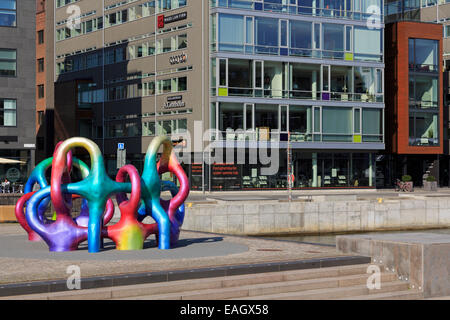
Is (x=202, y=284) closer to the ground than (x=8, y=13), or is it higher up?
closer to the ground

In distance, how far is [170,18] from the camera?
66.3 meters

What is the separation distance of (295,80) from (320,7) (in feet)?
21.2

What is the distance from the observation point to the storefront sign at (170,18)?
64.4 metres

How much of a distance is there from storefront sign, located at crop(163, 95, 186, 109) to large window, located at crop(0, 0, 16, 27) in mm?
16370

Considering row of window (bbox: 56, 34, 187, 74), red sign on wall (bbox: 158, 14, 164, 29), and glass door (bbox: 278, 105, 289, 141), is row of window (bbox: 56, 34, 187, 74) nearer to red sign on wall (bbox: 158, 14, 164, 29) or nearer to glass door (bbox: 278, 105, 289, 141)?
red sign on wall (bbox: 158, 14, 164, 29)

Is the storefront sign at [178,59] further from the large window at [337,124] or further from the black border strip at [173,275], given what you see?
the black border strip at [173,275]

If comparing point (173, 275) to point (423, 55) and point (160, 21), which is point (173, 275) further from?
point (423, 55)

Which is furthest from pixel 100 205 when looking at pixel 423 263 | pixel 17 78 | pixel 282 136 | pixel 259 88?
pixel 282 136

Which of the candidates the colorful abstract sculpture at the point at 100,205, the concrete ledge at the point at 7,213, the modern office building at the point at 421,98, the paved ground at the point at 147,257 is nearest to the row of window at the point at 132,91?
the modern office building at the point at 421,98

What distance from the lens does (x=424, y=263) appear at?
1708 centimetres
